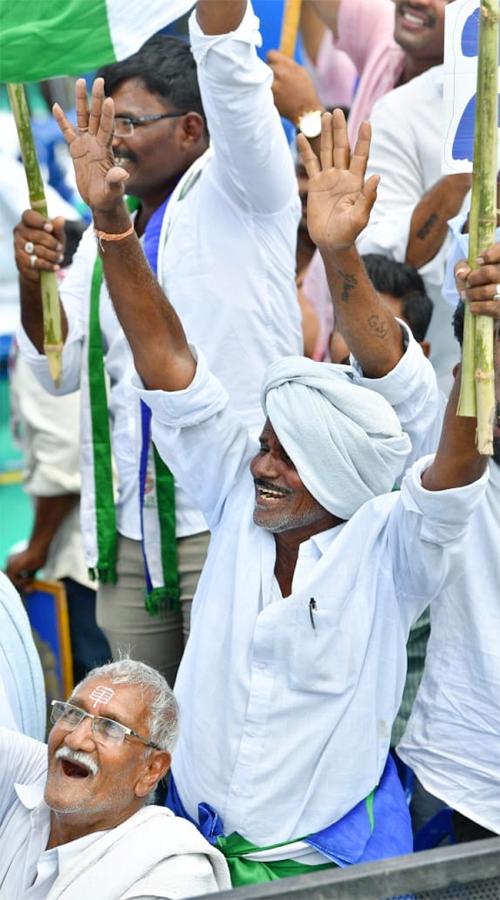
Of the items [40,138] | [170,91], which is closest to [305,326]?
[170,91]

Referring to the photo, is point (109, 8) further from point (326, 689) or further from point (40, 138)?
point (40, 138)

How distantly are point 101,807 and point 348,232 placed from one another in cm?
118

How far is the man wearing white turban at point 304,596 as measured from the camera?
2.71 metres

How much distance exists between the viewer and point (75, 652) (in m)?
4.59

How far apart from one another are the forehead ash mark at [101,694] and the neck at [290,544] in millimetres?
398

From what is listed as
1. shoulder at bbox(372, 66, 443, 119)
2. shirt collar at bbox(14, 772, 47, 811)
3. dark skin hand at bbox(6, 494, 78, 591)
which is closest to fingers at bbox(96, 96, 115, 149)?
shirt collar at bbox(14, 772, 47, 811)

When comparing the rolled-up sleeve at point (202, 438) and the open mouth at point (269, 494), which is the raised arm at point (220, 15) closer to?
the rolled-up sleeve at point (202, 438)

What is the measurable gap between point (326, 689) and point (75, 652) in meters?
2.02

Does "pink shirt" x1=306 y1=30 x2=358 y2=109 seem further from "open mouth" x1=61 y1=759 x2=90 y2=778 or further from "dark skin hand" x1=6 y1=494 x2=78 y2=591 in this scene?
"open mouth" x1=61 y1=759 x2=90 y2=778

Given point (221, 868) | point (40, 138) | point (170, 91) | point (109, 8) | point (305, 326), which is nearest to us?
point (221, 868)

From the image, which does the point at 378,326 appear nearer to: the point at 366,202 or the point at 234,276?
the point at 366,202

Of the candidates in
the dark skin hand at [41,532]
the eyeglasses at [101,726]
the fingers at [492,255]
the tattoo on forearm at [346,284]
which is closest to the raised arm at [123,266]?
the tattoo on forearm at [346,284]

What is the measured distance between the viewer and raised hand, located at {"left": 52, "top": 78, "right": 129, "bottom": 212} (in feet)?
9.14

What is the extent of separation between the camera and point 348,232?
276 centimetres
